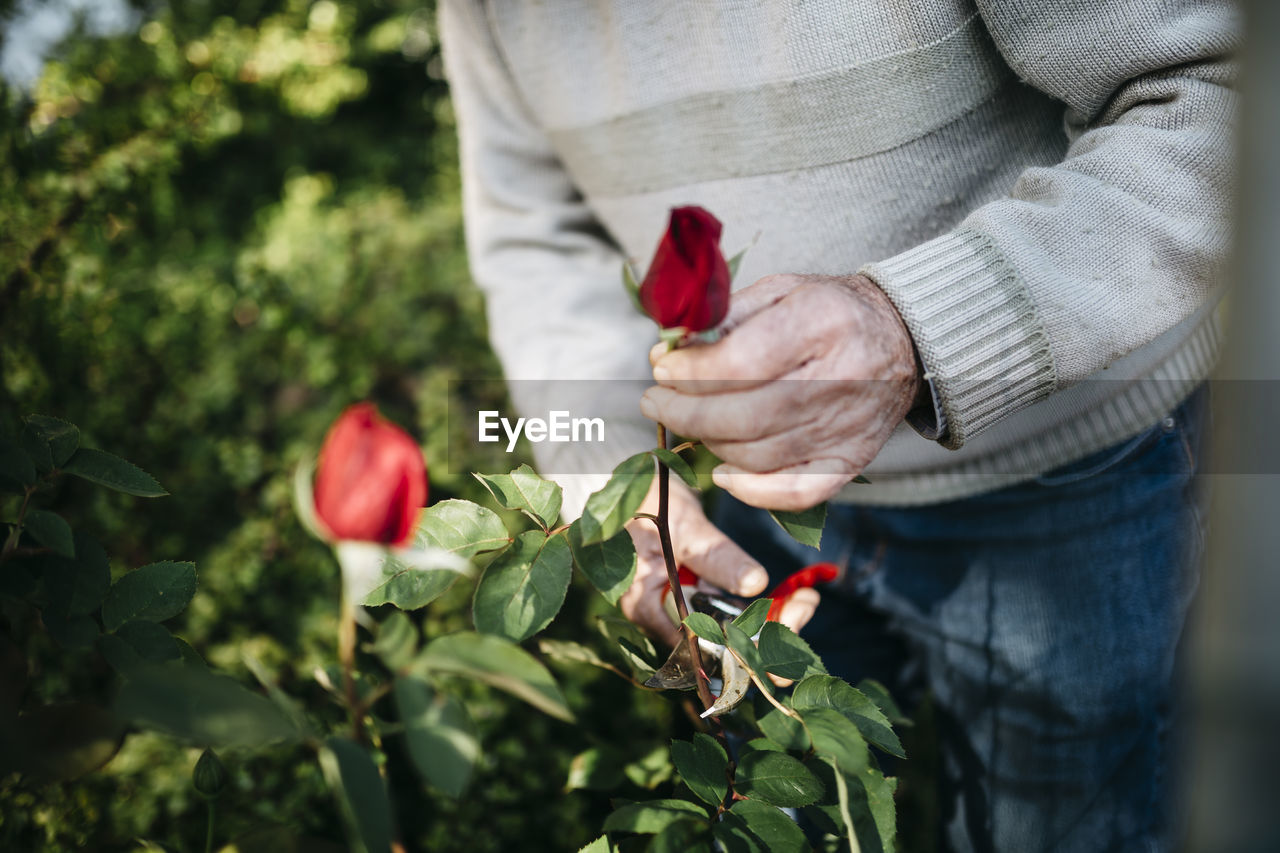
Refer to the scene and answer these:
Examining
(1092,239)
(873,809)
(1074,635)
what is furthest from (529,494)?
(1074,635)

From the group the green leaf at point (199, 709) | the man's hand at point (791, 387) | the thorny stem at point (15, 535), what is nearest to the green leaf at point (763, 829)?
the man's hand at point (791, 387)

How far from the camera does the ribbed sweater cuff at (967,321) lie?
749 mm

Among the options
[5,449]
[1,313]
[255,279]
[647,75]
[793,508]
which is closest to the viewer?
[5,449]

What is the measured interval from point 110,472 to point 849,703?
2.19 ft

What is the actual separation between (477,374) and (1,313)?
1339mm

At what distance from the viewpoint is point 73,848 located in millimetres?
927

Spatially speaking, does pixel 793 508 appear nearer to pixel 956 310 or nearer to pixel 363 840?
pixel 956 310

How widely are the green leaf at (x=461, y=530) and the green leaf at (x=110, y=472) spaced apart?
229mm

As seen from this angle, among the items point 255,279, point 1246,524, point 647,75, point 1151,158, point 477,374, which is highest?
point 647,75

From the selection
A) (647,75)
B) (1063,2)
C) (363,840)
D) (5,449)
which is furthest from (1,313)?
(1063,2)

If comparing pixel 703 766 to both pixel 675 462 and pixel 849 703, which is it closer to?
pixel 849 703

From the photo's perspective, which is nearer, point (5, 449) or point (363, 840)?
point (363, 840)

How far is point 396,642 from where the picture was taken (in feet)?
1.58

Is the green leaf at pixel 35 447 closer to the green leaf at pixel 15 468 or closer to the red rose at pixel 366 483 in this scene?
the green leaf at pixel 15 468
